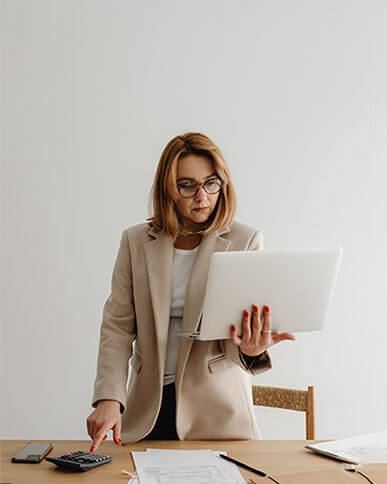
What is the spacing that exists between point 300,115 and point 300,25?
441 mm

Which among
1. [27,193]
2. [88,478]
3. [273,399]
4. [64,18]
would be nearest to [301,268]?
[88,478]

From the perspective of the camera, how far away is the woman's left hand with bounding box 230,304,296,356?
153 centimetres

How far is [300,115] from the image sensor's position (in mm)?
3047

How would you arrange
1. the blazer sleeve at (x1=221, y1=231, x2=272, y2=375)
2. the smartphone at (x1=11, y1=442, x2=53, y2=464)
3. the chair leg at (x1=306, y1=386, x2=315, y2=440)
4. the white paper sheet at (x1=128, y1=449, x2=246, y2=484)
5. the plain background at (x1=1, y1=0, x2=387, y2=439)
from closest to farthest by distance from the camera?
the white paper sheet at (x1=128, y1=449, x2=246, y2=484) → the smartphone at (x1=11, y1=442, x2=53, y2=464) → the blazer sleeve at (x1=221, y1=231, x2=272, y2=375) → the chair leg at (x1=306, y1=386, x2=315, y2=440) → the plain background at (x1=1, y1=0, x2=387, y2=439)

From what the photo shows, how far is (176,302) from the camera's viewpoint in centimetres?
175

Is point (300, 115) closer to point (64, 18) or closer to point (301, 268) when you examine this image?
point (64, 18)

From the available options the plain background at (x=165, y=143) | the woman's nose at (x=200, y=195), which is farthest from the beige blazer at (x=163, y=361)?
the plain background at (x=165, y=143)

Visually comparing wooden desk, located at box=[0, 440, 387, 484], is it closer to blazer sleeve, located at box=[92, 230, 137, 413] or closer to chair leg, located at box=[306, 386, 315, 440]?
blazer sleeve, located at box=[92, 230, 137, 413]

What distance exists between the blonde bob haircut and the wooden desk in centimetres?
58

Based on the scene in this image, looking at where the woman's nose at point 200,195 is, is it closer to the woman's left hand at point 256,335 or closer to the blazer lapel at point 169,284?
the blazer lapel at point 169,284

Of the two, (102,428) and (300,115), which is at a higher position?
(300,115)

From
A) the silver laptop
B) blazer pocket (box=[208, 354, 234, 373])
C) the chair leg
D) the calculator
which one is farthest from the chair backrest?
the calculator

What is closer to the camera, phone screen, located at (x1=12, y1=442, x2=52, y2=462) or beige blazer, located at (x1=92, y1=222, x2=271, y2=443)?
phone screen, located at (x1=12, y1=442, x2=52, y2=462)

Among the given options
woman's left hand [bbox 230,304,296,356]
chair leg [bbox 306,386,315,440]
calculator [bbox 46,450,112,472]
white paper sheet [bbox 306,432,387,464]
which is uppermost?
woman's left hand [bbox 230,304,296,356]
